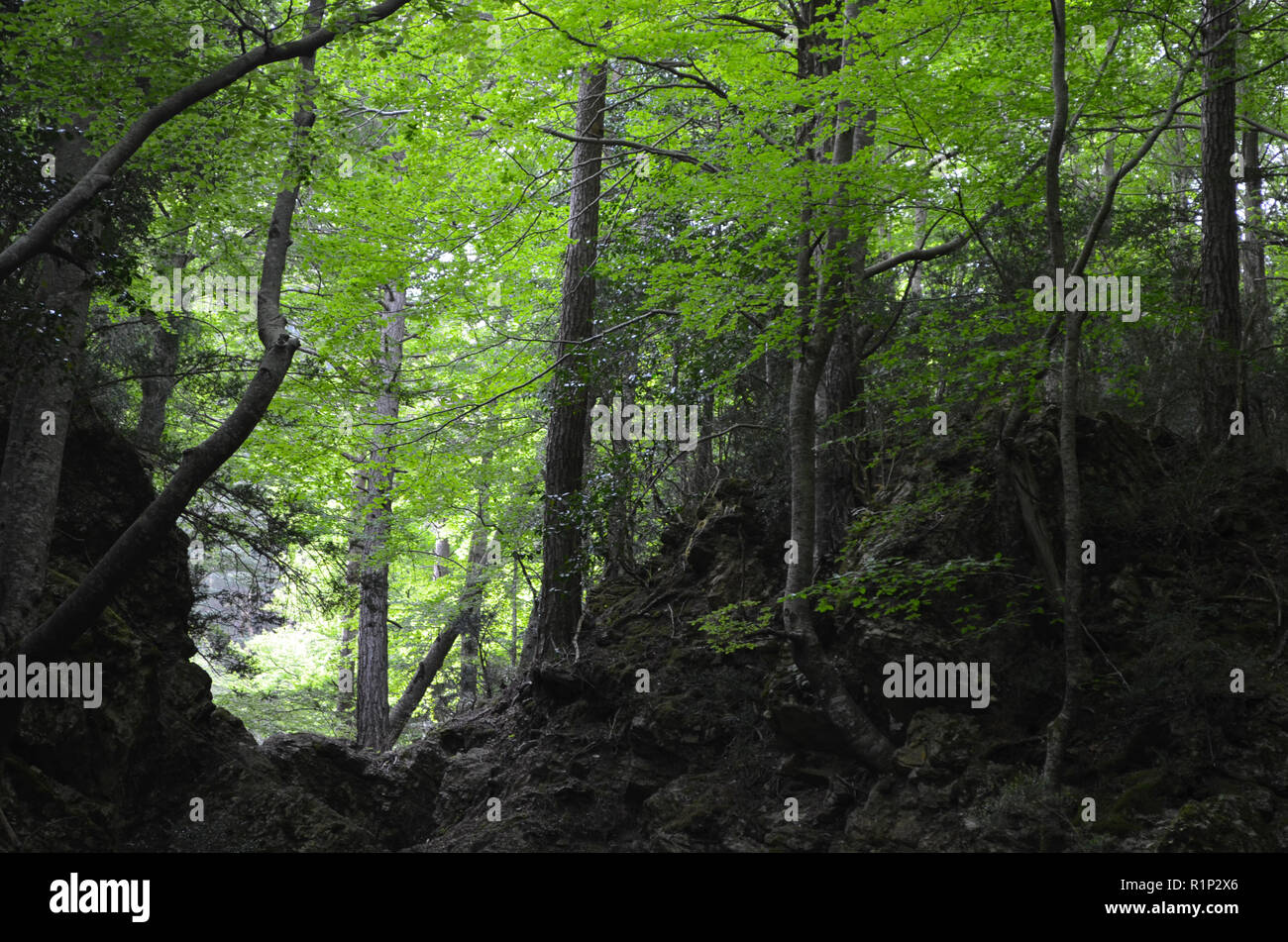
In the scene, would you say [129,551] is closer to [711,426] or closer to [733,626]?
[733,626]

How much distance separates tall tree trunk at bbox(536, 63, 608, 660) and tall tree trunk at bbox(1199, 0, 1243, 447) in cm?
639

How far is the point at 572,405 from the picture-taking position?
35.7ft

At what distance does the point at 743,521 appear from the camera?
10477 millimetres

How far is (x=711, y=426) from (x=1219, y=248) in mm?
5835

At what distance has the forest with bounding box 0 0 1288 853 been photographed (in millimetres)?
7336

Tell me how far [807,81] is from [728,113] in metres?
2.11

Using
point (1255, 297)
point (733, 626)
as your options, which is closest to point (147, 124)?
point (733, 626)

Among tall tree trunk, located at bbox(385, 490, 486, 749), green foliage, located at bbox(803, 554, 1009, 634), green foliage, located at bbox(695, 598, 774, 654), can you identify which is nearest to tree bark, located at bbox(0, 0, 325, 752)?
green foliage, located at bbox(695, 598, 774, 654)

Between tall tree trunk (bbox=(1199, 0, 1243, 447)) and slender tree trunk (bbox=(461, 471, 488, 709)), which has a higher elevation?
tall tree trunk (bbox=(1199, 0, 1243, 447))

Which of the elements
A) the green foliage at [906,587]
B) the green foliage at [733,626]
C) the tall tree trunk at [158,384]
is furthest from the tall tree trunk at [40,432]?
the green foliage at [906,587]

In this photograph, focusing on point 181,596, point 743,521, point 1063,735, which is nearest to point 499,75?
point 743,521

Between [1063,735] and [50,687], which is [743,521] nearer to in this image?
[1063,735]

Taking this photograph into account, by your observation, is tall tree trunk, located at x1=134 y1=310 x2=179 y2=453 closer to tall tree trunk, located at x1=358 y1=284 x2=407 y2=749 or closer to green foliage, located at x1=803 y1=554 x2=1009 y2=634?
tall tree trunk, located at x1=358 y1=284 x2=407 y2=749

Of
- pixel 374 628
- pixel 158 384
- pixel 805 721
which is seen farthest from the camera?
pixel 374 628
